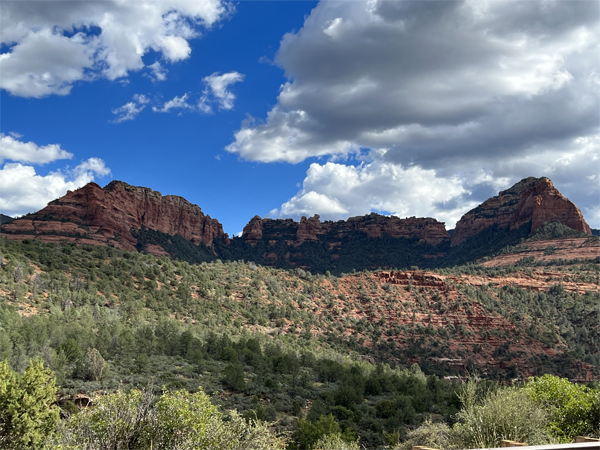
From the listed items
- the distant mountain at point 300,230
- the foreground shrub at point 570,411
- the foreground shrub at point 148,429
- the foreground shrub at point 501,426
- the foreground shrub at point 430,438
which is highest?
the distant mountain at point 300,230

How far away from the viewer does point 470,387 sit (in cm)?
1564

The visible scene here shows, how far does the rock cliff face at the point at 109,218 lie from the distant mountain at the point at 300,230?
19cm

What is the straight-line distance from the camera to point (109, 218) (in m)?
91.9

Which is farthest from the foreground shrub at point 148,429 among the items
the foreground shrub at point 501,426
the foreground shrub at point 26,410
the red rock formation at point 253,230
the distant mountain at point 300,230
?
the red rock formation at point 253,230

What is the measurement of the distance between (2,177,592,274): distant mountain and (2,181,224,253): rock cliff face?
0.19 meters

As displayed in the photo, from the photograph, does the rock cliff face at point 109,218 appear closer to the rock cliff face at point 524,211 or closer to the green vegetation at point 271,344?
the green vegetation at point 271,344

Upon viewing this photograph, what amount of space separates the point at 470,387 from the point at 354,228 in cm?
12371

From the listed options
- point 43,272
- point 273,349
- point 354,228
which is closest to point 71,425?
point 273,349

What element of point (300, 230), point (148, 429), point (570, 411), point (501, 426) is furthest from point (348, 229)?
point (148, 429)

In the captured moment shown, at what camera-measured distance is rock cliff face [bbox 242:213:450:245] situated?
135m

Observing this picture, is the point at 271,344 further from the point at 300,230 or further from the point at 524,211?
the point at 300,230

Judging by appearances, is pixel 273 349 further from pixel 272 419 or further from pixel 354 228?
pixel 354 228

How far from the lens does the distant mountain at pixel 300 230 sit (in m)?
89.3

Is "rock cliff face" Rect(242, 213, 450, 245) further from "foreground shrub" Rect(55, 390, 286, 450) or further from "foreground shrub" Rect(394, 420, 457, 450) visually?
"foreground shrub" Rect(55, 390, 286, 450)
